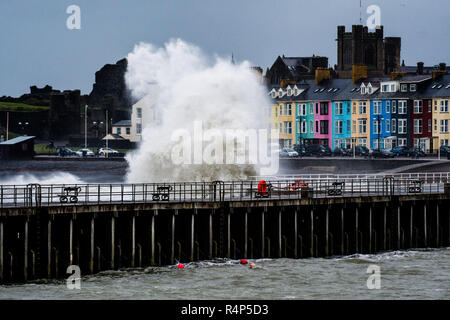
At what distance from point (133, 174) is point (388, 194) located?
19.8m

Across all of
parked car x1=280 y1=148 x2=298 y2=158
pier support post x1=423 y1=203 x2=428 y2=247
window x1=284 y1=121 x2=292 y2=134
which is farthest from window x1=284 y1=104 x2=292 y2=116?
pier support post x1=423 y1=203 x2=428 y2=247

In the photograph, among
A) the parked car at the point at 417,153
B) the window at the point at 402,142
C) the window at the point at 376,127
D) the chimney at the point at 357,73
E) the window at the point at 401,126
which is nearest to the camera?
the parked car at the point at 417,153

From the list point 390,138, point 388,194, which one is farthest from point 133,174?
point 390,138

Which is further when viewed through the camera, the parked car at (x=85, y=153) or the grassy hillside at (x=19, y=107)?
the grassy hillside at (x=19, y=107)

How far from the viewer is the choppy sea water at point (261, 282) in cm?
4075

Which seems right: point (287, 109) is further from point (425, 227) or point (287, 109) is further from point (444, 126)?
point (425, 227)

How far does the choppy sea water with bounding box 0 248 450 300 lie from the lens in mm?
40750

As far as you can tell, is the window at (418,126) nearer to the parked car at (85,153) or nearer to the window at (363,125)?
the window at (363,125)

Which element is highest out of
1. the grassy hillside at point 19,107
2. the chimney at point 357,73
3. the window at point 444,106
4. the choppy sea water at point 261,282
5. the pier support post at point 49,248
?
the chimney at point 357,73

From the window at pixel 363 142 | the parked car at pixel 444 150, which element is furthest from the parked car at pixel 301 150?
the parked car at pixel 444 150

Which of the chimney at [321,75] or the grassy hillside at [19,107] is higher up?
the chimney at [321,75]

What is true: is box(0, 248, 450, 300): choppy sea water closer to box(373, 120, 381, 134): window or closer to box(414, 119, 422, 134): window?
box(414, 119, 422, 134): window

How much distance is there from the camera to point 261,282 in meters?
43.8
